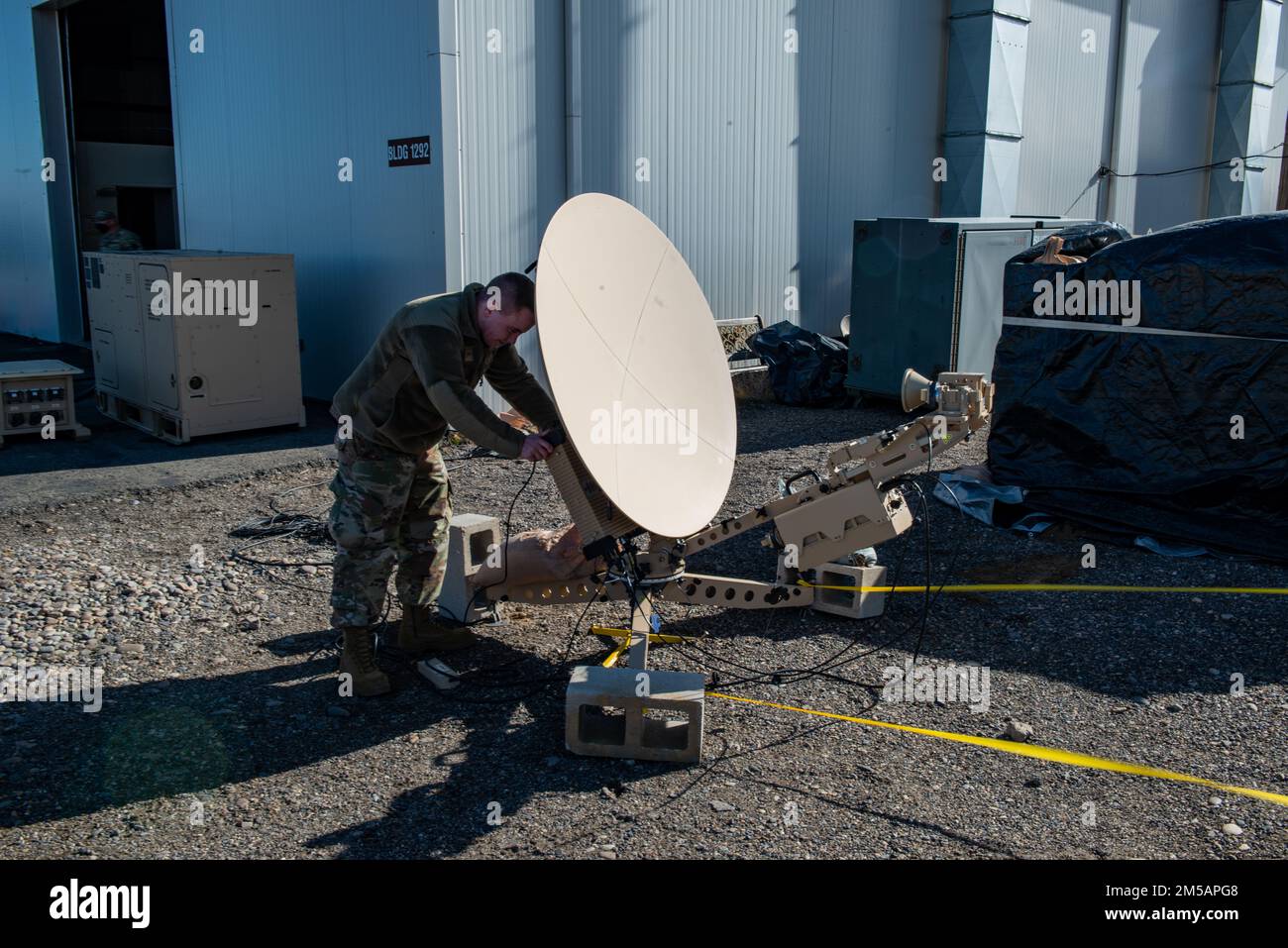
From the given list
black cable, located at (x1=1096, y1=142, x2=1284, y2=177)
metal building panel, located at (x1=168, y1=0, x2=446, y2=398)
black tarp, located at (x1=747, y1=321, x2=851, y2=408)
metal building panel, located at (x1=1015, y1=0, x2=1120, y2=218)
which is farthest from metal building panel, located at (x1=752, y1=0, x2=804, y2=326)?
black cable, located at (x1=1096, y1=142, x2=1284, y2=177)

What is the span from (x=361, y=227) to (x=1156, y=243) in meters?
6.92

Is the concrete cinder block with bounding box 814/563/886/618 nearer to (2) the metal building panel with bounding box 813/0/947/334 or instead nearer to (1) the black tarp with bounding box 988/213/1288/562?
A: (1) the black tarp with bounding box 988/213/1288/562

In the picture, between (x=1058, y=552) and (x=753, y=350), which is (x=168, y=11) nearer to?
(x=753, y=350)

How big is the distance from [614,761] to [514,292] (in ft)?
6.25

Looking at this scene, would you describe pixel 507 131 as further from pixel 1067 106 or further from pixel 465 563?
pixel 1067 106

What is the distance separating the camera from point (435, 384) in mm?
4449

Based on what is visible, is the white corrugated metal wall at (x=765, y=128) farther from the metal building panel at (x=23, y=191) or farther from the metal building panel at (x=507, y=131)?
the metal building panel at (x=23, y=191)

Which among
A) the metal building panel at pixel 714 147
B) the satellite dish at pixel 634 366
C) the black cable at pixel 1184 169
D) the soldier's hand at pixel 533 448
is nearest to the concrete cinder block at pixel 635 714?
the satellite dish at pixel 634 366

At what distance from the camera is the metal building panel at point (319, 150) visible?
9.87 meters

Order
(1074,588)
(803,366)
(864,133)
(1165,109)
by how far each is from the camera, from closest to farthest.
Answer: (1074,588), (803,366), (864,133), (1165,109)

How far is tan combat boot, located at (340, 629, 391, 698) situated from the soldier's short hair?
157 cm

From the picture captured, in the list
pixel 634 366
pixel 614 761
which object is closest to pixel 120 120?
pixel 634 366

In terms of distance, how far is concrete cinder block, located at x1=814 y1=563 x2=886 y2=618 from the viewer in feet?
19.0

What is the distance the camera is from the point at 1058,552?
279 inches
